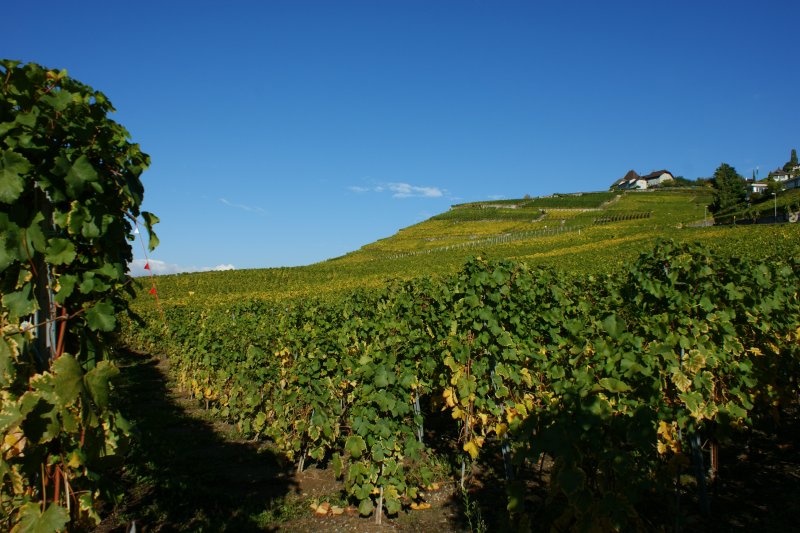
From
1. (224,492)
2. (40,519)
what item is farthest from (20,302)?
(224,492)

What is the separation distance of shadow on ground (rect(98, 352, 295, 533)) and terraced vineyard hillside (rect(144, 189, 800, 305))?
41.7ft

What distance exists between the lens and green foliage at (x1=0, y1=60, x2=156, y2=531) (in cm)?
240

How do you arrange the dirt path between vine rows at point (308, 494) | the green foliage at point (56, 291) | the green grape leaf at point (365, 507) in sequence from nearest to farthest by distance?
the green foliage at point (56, 291)
the dirt path between vine rows at point (308, 494)
the green grape leaf at point (365, 507)

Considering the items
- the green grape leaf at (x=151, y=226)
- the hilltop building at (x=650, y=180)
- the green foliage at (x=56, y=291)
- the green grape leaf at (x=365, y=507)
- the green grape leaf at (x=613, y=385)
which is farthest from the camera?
the hilltop building at (x=650, y=180)

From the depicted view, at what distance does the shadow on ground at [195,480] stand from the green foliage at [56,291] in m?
0.84

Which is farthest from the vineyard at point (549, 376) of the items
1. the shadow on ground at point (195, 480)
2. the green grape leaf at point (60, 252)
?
the green grape leaf at point (60, 252)

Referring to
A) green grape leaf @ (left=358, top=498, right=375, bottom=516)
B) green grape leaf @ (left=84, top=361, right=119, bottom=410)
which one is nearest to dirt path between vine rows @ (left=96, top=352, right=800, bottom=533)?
green grape leaf @ (left=358, top=498, right=375, bottom=516)

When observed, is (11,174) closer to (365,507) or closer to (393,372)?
(393,372)

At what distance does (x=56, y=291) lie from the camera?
2.66 metres

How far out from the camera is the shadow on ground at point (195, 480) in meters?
5.53

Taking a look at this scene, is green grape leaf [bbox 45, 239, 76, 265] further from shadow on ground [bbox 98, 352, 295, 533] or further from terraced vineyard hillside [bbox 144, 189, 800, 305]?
terraced vineyard hillside [bbox 144, 189, 800, 305]

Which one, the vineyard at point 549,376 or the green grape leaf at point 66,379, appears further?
the vineyard at point 549,376

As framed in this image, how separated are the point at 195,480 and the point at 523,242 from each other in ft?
176

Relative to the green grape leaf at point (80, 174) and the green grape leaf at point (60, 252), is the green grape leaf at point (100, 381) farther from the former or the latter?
the green grape leaf at point (80, 174)
